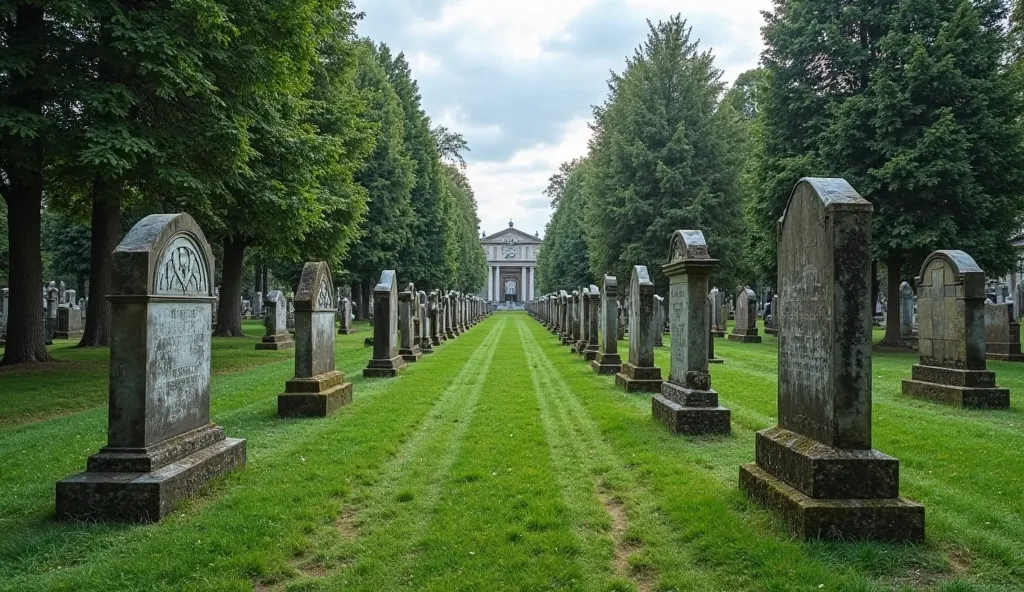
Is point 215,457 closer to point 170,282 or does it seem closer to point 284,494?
point 284,494

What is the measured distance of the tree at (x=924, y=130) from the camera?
17.0 metres

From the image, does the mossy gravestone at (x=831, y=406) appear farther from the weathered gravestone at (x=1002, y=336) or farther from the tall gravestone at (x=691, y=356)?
the weathered gravestone at (x=1002, y=336)

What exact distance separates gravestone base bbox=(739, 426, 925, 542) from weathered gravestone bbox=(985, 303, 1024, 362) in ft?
46.1

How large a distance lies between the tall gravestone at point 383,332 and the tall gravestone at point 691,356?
660 centimetres

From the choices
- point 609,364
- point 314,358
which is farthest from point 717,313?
point 314,358

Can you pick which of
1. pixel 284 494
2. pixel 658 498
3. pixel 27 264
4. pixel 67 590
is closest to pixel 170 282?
pixel 284 494

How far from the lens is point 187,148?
12109mm

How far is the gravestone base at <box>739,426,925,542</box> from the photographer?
4113 millimetres

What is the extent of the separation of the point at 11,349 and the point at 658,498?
1391 cm

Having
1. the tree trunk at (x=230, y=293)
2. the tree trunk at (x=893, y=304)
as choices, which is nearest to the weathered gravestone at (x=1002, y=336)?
the tree trunk at (x=893, y=304)

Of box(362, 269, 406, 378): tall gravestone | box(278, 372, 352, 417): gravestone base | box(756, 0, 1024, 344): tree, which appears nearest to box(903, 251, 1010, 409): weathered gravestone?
box(756, 0, 1024, 344): tree

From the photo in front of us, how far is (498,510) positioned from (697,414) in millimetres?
3625

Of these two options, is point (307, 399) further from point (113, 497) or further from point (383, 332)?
point (383, 332)

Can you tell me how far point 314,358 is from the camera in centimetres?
914
